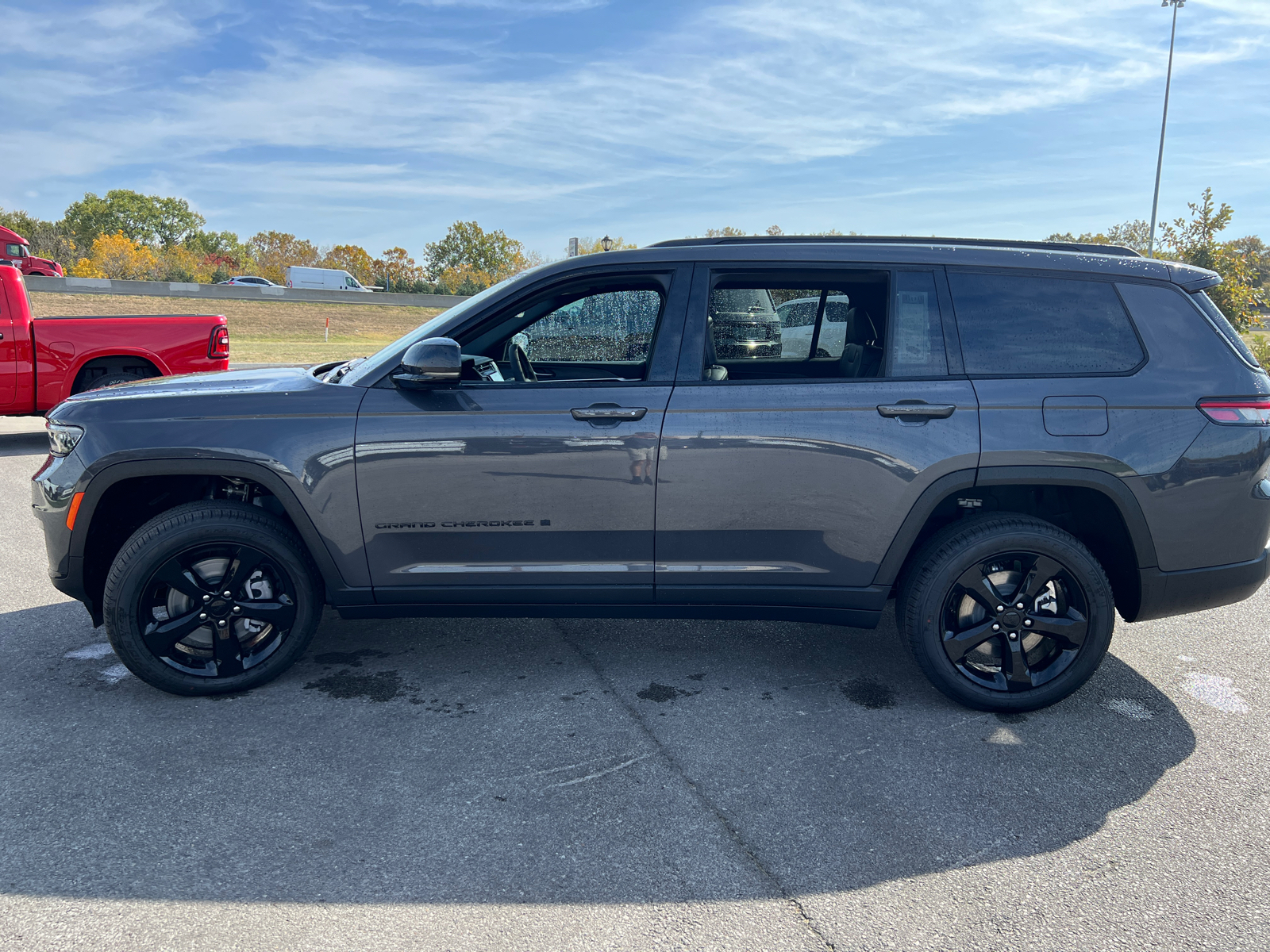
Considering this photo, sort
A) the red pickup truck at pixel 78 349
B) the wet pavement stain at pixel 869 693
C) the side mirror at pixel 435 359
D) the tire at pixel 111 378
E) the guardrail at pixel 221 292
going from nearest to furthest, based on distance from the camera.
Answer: the side mirror at pixel 435 359, the wet pavement stain at pixel 869 693, the red pickup truck at pixel 78 349, the tire at pixel 111 378, the guardrail at pixel 221 292

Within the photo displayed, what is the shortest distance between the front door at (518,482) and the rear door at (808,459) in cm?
11

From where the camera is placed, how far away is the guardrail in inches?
1576

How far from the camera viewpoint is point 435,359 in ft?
11.3

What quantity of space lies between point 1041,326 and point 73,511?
389 centimetres

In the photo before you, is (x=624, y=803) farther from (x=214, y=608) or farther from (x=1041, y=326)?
(x=1041, y=326)

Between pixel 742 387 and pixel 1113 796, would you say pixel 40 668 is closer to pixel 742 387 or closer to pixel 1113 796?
pixel 742 387

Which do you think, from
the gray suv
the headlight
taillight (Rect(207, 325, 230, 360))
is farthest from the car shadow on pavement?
taillight (Rect(207, 325, 230, 360))

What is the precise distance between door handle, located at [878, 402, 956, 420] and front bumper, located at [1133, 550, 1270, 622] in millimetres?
1040

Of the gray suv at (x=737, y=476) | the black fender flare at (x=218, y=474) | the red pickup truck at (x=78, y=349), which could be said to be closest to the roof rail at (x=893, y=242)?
the gray suv at (x=737, y=476)

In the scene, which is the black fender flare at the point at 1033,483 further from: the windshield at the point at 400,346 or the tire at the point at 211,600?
the tire at the point at 211,600

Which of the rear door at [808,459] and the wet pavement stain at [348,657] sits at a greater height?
the rear door at [808,459]

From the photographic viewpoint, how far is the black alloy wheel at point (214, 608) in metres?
3.71

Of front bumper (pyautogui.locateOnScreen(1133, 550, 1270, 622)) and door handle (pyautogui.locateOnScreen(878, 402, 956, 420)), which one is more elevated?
door handle (pyautogui.locateOnScreen(878, 402, 956, 420))

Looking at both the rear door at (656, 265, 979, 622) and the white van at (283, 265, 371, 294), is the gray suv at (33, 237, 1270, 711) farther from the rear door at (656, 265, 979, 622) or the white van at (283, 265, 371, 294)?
the white van at (283, 265, 371, 294)
